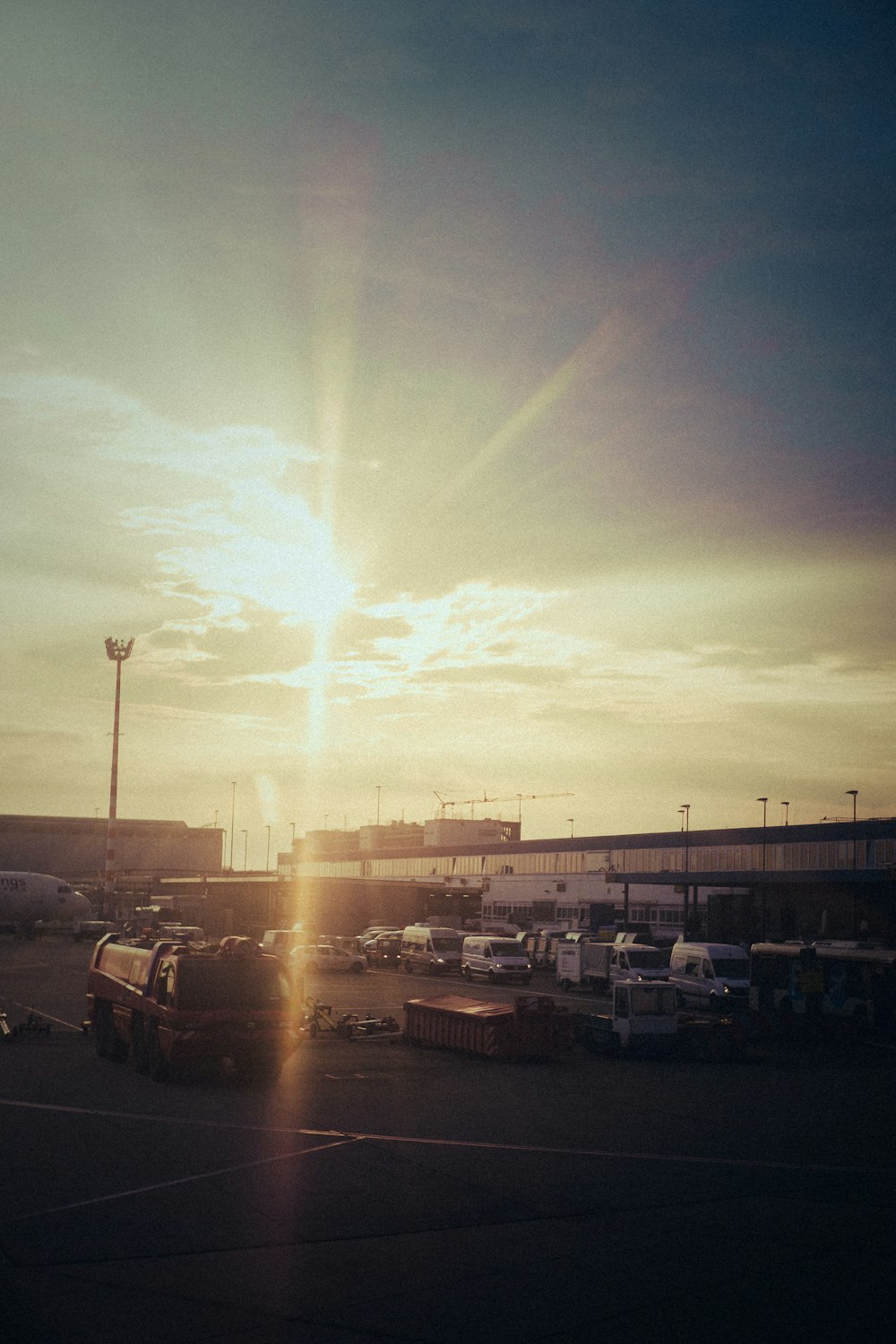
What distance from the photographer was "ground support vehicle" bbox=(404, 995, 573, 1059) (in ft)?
101

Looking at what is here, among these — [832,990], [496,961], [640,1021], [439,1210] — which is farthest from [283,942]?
[439,1210]

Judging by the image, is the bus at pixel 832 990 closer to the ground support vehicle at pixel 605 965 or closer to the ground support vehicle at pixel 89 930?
the ground support vehicle at pixel 605 965

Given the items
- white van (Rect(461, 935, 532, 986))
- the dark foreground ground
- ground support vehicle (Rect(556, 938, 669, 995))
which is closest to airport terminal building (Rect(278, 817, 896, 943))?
ground support vehicle (Rect(556, 938, 669, 995))

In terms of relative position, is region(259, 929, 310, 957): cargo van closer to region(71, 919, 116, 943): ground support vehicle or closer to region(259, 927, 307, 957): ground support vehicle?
region(259, 927, 307, 957): ground support vehicle

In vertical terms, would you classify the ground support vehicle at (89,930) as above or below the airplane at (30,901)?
below

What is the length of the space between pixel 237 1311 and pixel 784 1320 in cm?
551

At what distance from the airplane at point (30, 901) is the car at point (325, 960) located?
3322cm

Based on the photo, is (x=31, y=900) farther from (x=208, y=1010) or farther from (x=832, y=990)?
(x=208, y=1010)

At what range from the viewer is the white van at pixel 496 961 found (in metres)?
57.2

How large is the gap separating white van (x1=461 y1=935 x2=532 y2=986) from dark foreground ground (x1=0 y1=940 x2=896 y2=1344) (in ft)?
100

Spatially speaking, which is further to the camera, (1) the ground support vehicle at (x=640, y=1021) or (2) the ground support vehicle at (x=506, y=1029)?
(1) the ground support vehicle at (x=640, y=1021)

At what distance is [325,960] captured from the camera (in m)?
61.3

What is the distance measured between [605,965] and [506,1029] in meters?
22.8

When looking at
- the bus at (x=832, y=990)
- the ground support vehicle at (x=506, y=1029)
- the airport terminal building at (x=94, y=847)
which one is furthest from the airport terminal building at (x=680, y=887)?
the airport terminal building at (x=94, y=847)
